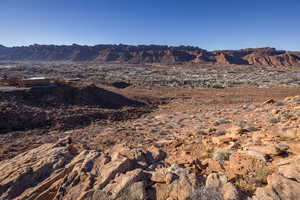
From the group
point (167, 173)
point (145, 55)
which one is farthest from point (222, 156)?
point (145, 55)

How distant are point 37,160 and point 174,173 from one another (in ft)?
13.9

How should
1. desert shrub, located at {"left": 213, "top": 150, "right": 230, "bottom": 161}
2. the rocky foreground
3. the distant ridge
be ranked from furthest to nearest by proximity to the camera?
1. the distant ridge
2. desert shrub, located at {"left": 213, "top": 150, "right": 230, "bottom": 161}
3. the rocky foreground

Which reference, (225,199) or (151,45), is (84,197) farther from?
(151,45)

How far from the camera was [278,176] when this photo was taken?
333cm

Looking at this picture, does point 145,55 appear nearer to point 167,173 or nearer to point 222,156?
point 222,156

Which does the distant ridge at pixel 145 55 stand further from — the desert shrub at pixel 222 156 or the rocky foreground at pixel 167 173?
the desert shrub at pixel 222 156

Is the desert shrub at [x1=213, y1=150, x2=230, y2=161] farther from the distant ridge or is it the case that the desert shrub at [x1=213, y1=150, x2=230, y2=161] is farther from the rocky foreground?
the distant ridge

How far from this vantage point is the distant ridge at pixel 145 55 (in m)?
109

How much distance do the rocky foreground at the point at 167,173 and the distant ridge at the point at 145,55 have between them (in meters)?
105

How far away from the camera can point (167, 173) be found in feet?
13.2

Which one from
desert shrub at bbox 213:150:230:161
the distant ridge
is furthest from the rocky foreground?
the distant ridge

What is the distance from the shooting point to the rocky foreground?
3.38 meters

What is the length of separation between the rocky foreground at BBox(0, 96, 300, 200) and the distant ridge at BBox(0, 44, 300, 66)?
10528cm

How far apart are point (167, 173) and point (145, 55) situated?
395 ft
